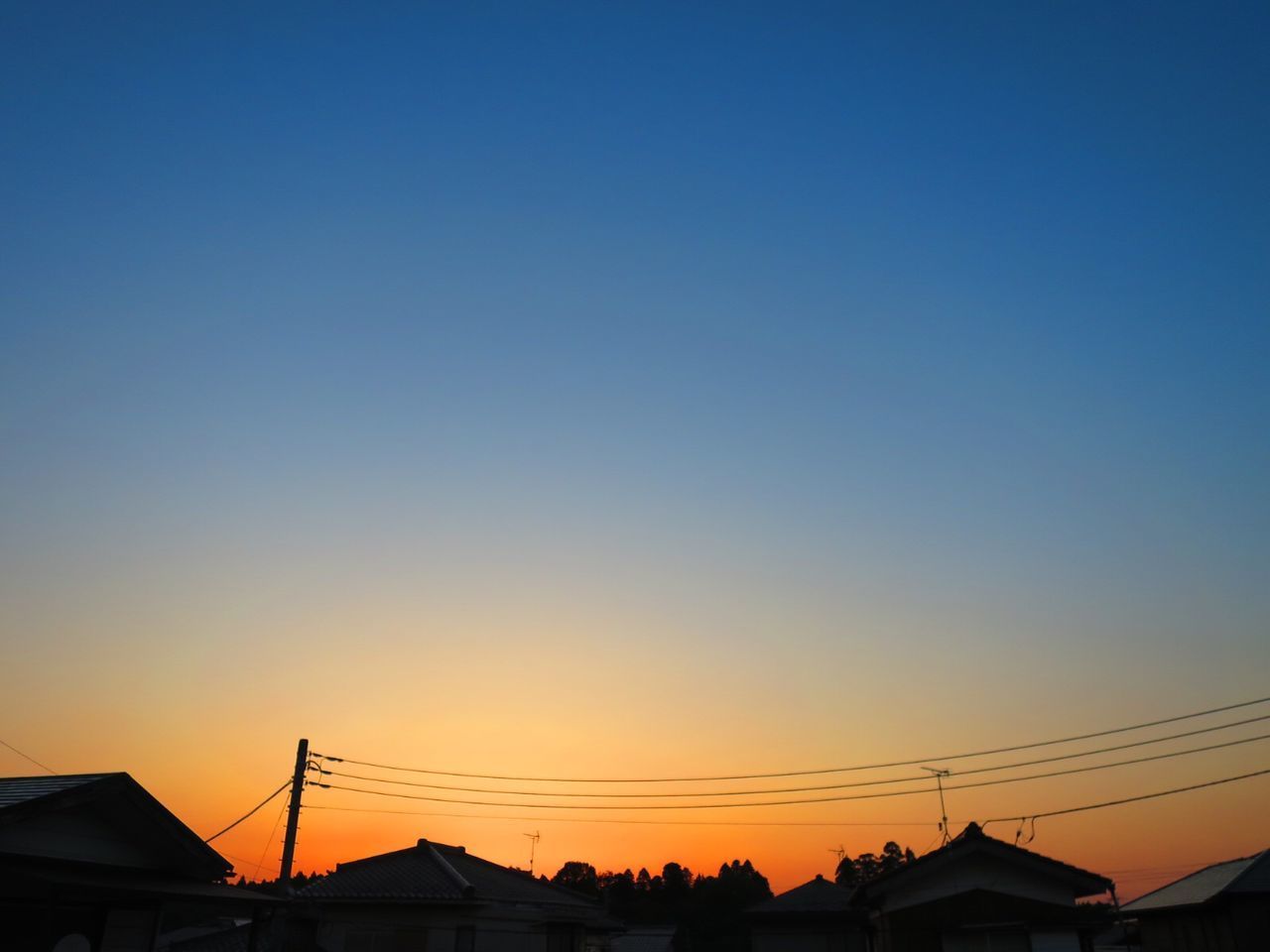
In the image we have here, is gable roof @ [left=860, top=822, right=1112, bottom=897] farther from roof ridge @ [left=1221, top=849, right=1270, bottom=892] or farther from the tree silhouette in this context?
the tree silhouette

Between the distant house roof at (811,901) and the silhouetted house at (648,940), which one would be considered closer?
the distant house roof at (811,901)

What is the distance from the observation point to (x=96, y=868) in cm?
1642

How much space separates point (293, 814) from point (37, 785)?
6.84m

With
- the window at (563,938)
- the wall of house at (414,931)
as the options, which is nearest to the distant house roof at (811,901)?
the window at (563,938)

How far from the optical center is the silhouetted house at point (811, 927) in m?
31.4

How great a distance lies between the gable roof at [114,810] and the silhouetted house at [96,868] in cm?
2

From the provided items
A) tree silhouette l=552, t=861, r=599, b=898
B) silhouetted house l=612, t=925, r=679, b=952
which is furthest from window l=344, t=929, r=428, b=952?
tree silhouette l=552, t=861, r=599, b=898

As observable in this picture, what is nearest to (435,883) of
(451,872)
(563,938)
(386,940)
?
(451,872)

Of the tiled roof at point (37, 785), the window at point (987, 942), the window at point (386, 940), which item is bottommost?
the window at point (987, 942)

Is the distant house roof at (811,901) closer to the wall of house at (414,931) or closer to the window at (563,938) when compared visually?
the window at (563,938)

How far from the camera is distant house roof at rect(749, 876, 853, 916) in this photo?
107ft

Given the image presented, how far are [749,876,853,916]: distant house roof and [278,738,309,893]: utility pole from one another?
18336 mm

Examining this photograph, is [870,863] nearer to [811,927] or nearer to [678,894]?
[678,894]

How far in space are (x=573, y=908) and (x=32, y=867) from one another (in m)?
23.1
